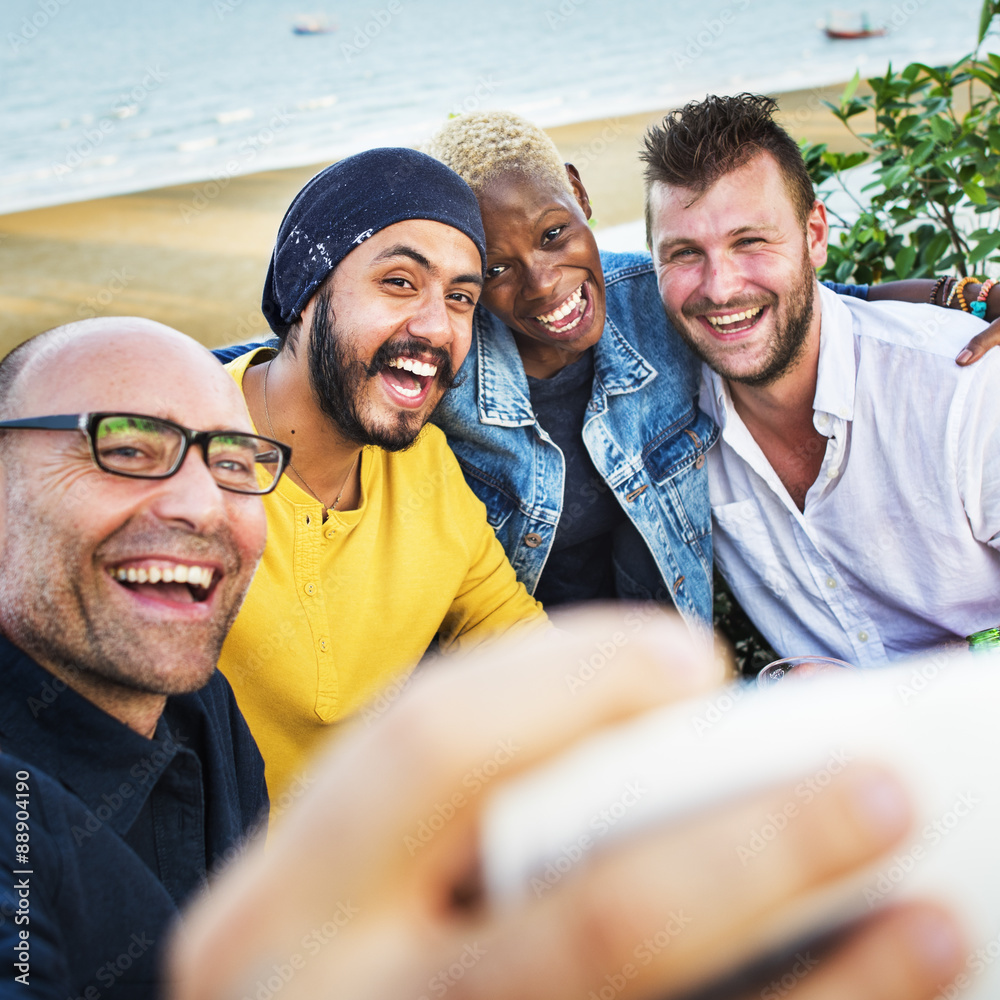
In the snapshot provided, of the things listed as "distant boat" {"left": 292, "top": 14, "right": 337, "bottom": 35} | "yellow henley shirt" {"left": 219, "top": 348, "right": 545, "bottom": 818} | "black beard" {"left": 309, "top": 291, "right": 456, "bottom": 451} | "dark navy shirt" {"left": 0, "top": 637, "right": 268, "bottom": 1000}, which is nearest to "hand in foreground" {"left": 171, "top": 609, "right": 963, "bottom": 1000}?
"dark navy shirt" {"left": 0, "top": 637, "right": 268, "bottom": 1000}

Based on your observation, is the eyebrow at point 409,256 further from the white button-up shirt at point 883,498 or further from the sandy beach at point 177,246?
the sandy beach at point 177,246

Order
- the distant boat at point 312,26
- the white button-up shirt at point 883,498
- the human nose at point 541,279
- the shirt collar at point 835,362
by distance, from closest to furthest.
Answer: the white button-up shirt at point 883,498, the shirt collar at point 835,362, the human nose at point 541,279, the distant boat at point 312,26

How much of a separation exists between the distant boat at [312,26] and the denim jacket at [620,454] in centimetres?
3097

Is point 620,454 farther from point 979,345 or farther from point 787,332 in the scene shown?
point 979,345

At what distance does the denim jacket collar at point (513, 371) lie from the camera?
2.36 m

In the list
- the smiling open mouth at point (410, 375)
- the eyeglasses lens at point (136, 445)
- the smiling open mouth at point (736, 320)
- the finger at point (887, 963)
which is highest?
the smiling open mouth at point (736, 320)

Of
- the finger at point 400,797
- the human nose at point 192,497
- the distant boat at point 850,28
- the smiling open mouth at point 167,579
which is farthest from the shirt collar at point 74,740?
the distant boat at point 850,28

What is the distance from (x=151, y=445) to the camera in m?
1.28

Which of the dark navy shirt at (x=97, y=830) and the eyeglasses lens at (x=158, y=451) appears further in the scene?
A: the eyeglasses lens at (x=158, y=451)

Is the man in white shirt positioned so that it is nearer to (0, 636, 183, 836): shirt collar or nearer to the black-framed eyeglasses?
the black-framed eyeglasses

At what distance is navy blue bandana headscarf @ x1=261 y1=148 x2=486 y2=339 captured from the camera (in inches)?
77.4

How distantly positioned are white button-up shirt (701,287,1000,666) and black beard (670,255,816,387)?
8 cm

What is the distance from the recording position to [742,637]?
284 cm

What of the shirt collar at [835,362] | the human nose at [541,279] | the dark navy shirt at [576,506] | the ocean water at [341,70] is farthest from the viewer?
the ocean water at [341,70]
